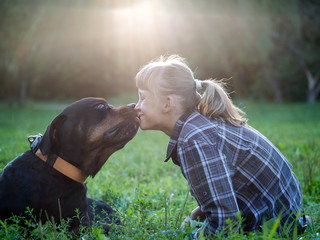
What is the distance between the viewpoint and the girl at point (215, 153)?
2.13 meters

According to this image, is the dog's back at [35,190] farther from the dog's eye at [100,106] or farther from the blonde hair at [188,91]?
the blonde hair at [188,91]

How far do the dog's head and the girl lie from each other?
378mm

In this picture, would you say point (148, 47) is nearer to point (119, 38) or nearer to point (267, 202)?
point (119, 38)

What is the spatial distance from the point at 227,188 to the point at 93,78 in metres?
23.4

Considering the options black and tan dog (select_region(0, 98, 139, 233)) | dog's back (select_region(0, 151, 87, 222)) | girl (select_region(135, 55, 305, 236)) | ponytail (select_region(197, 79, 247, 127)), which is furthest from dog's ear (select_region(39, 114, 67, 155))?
ponytail (select_region(197, 79, 247, 127))

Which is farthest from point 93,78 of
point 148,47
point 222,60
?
point 222,60

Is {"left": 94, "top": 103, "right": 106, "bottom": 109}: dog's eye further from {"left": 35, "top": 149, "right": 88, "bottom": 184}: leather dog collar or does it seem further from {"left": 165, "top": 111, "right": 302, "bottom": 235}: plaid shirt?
{"left": 165, "top": 111, "right": 302, "bottom": 235}: plaid shirt

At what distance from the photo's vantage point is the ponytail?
2516mm

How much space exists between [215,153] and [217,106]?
481mm

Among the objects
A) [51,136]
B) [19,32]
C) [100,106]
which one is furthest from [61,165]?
[19,32]

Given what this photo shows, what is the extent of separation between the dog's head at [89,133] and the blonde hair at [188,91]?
1.88 ft

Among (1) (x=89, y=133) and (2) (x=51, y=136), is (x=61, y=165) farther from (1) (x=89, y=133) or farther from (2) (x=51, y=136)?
(1) (x=89, y=133)

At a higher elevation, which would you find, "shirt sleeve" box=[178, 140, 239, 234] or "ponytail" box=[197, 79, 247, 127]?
"ponytail" box=[197, 79, 247, 127]

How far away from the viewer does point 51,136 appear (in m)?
2.59
